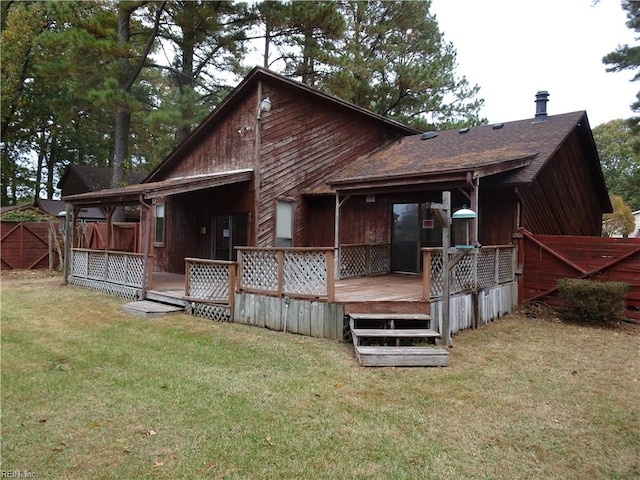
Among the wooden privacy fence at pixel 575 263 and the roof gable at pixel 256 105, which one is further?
the roof gable at pixel 256 105

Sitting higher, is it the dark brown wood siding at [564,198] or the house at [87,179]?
the house at [87,179]

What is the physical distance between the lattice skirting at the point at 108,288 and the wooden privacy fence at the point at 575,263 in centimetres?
950

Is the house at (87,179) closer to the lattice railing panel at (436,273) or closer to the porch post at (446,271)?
the lattice railing panel at (436,273)


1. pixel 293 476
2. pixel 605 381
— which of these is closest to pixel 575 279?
pixel 605 381

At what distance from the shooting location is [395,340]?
6582 millimetres

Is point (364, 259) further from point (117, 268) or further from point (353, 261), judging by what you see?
point (117, 268)

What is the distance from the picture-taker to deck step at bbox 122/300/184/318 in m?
8.67

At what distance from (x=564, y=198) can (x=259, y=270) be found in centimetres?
903

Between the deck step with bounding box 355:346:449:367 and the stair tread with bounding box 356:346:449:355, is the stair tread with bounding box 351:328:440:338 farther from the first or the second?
the deck step with bounding box 355:346:449:367

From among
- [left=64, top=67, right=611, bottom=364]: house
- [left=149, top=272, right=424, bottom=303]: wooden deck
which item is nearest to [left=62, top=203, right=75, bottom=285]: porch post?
[left=64, top=67, right=611, bottom=364]: house

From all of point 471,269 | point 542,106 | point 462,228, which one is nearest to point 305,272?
point 462,228

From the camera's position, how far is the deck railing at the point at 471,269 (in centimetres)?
708

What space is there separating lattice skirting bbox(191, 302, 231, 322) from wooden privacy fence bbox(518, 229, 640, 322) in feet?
22.8

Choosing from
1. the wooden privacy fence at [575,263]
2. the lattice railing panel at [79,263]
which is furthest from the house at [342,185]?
the wooden privacy fence at [575,263]
